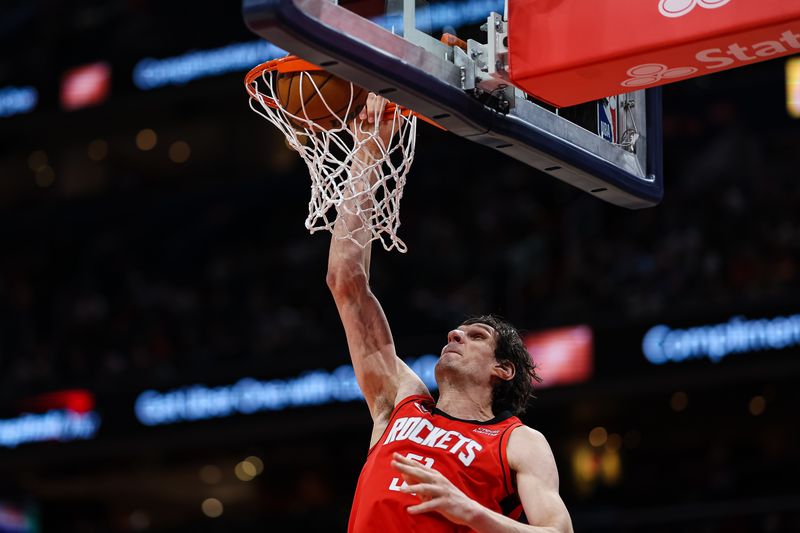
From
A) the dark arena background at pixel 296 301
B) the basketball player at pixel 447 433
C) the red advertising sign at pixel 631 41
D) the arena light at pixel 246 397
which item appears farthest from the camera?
the arena light at pixel 246 397

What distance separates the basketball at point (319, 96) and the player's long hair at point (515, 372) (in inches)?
37.3

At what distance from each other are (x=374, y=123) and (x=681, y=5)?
133cm

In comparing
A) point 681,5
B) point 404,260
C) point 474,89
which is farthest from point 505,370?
point 404,260

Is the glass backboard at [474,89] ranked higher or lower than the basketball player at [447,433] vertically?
higher

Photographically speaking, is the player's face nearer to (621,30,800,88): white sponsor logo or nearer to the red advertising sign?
the red advertising sign

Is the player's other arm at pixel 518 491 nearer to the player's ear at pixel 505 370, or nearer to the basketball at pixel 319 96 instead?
the player's ear at pixel 505 370

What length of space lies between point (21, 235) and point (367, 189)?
13907 millimetres

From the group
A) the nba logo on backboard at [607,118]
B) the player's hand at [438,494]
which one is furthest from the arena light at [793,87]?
the player's hand at [438,494]

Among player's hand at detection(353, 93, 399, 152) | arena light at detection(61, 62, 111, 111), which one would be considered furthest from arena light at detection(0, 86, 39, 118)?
player's hand at detection(353, 93, 399, 152)

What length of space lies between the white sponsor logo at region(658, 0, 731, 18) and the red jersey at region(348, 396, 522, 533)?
1489 millimetres

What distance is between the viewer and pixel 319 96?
4.59 m

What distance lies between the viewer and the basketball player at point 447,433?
408cm

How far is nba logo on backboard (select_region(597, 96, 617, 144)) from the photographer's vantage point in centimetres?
459

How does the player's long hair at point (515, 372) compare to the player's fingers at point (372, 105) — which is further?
the player's long hair at point (515, 372)
